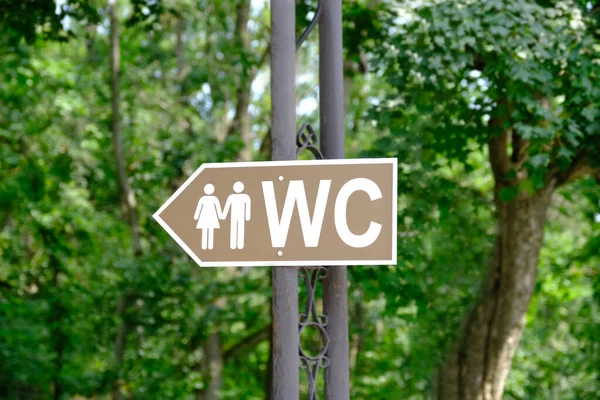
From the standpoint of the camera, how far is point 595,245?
36.3ft

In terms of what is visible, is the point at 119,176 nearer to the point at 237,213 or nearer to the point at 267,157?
the point at 267,157

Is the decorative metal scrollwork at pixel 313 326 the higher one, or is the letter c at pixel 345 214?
the letter c at pixel 345 214

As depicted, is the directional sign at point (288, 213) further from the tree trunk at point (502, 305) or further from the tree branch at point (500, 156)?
the tree trunk at point (502, 305)

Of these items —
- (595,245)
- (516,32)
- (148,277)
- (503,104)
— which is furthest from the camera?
(148,277)

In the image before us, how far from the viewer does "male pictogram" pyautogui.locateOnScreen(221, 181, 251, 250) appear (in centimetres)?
311

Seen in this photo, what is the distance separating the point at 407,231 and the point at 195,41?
Answer: 1078 cm

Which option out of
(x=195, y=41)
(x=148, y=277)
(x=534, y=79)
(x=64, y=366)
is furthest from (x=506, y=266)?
(x=195, y=41)

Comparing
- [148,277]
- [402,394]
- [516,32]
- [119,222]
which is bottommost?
[402,394]

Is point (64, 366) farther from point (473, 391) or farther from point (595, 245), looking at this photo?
point (595, 245)

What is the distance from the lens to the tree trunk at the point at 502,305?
9648mm

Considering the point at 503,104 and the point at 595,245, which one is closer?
the point at 503,104

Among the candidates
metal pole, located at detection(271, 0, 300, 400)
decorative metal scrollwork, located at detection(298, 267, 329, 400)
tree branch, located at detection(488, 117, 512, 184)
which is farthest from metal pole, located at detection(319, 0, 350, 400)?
tree branch, located at detection(488, 117, 512, 184)

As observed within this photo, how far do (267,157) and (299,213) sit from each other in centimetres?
1061

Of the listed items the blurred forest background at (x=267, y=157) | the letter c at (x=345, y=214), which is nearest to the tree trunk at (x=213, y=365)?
the blurred forest background at (x=267, y=157)
